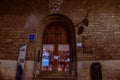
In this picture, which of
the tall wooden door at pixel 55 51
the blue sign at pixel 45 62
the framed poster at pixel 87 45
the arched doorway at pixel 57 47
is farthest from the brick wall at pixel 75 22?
the blue sign at pixel 45 62

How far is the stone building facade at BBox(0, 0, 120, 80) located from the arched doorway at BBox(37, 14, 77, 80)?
7.9 inches

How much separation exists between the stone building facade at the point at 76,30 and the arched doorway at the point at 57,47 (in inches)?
7.9

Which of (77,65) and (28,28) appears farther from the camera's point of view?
(28,28)

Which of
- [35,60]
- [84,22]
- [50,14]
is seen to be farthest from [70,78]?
[50,14]

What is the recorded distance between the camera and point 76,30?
517cm

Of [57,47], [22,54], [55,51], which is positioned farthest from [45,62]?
[22,54]

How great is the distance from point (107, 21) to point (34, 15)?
2.83 meters

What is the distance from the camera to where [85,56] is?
4.86 m

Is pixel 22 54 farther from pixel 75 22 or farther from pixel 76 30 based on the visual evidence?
pixel 75 22

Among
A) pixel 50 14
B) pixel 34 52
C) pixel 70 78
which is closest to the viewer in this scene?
pixel 70 78

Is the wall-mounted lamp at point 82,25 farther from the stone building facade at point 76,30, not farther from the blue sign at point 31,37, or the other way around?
the blue sign at point 31,37

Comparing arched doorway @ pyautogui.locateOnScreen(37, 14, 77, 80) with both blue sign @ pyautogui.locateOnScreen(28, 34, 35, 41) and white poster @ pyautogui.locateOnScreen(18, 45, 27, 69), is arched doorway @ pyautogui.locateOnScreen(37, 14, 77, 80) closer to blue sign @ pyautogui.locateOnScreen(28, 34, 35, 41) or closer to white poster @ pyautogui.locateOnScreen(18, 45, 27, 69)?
blue sign @ pyautogui.locateOnScreen(28, 34, 35, 41)

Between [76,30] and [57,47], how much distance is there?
0.99 metres

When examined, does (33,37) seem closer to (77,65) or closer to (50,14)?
(50,14)
